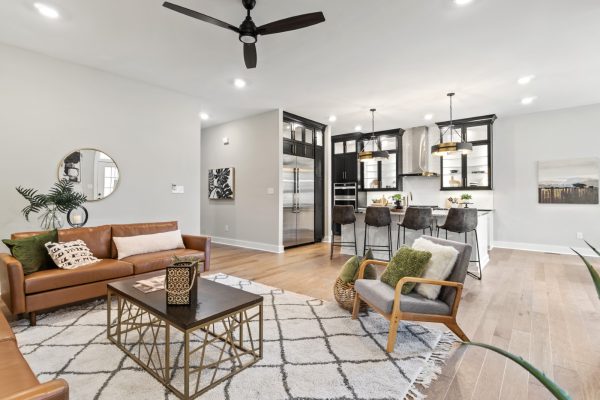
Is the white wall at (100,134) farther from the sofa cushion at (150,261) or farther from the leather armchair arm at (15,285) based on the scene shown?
the leather armchair arm at (15,285)

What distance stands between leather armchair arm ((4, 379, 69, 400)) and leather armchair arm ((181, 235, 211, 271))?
2.98 meters

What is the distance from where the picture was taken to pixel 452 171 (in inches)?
278

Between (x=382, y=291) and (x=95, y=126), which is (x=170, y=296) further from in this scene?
(x=95, y=126)

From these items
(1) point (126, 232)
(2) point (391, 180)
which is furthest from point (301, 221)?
(1) point (126, 232)

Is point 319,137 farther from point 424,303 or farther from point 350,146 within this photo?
point 424,303

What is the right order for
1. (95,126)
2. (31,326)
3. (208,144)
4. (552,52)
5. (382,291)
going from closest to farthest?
(382,291) → (31,326) → (552,52) → (95,126) → (208,144)

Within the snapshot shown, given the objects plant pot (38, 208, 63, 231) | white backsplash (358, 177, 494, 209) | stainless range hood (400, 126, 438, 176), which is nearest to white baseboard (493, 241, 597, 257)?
white backsplash (358, 177, 494, 209)

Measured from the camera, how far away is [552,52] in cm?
374

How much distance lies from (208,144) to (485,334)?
22.6 ft

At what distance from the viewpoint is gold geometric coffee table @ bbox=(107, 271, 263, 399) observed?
5.76ft

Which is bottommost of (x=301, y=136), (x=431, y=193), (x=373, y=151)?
(x=431, y=193)

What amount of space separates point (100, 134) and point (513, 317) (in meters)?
5.55

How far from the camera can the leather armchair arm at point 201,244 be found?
4.02 metres

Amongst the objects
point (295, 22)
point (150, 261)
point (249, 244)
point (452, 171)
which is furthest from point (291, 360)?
point (452, 171)
